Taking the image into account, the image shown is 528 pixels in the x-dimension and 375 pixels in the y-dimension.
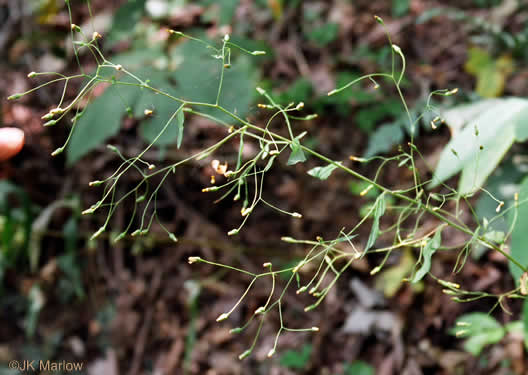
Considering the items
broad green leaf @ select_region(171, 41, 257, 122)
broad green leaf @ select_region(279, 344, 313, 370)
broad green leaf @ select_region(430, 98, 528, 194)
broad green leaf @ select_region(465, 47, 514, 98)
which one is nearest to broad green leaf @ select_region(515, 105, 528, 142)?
broad green leaf @ select_region(430, 98, 528, 194)

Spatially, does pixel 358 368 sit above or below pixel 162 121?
below

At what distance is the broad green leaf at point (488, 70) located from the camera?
2.22 meters

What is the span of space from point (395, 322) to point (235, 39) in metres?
1.41

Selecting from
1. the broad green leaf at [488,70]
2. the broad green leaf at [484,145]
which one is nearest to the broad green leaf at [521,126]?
the broad green leaf at [484,145]

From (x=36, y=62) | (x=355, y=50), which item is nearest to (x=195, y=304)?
(x=355, y=50)

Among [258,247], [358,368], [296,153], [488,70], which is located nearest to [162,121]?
[258,247]

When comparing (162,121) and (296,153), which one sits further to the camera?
(162,121)

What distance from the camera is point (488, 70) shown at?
7.43ft

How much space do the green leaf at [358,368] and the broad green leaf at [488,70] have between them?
135 centimetres

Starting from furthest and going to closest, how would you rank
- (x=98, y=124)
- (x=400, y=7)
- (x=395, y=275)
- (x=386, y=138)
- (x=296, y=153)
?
(x=400, y=7), (x=395, y=275), (x=98, y=124), (x=386, y=138), (x=296, y=153)

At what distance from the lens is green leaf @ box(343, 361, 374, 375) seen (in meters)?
1.98

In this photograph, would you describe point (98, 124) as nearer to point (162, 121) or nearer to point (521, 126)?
point (162, 121)

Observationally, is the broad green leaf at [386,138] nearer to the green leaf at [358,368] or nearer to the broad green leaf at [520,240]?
the broad green leaf at [520,240]

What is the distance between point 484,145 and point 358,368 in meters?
1.27
